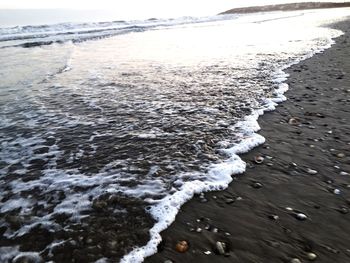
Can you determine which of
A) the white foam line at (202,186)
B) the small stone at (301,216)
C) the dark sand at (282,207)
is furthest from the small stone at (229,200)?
the small stone at (301,216)

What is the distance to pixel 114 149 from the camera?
5969 millimetres

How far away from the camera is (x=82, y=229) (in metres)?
3.80

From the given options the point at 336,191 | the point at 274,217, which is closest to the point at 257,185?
the point at 274,217

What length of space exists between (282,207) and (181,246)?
4.68 ft

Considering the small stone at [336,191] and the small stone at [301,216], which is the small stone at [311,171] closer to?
the small stone at [336,191]

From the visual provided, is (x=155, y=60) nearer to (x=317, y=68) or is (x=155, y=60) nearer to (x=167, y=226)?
(x=317, y=68)

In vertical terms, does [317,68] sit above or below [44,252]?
below

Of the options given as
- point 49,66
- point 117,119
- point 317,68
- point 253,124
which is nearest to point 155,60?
point 49,66

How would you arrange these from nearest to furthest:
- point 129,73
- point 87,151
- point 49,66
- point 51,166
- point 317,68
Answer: point 51,166 → point 87,151 → point 317,68 → point 129,73 → point 49,66

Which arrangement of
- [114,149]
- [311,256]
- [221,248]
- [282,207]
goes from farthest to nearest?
[114,149] < [282,207] < [221,248] < [311,256]

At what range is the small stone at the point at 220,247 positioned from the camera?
11.3 ft

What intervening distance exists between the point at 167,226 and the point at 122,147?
2.46m

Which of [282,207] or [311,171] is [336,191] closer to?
[311,171]

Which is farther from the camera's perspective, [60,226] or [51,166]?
[51,166]
